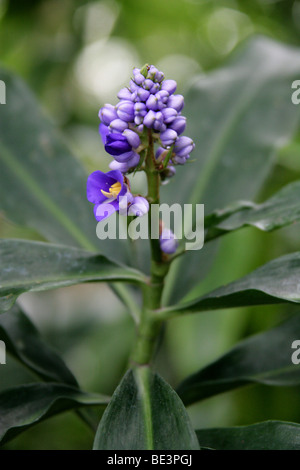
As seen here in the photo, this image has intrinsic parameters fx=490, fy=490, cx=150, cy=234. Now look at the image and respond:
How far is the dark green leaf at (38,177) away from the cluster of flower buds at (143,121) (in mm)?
446

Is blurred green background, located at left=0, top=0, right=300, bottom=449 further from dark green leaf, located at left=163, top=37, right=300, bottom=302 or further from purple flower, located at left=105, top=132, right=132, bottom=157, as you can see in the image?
purple flower, located at left=105, top=132, right=132, bottom=157

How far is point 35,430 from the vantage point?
1748 mm

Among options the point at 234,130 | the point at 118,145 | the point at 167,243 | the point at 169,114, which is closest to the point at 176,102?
Answer: the point at 169,114

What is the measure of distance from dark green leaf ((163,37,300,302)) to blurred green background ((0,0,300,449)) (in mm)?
295

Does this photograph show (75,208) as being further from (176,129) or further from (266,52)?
(266,52)

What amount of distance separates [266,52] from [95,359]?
133 cm

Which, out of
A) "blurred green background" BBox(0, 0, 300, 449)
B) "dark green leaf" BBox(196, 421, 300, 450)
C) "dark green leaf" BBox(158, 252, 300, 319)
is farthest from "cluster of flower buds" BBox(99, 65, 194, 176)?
"blurred green background" BBox(0, 0, 300, 449)

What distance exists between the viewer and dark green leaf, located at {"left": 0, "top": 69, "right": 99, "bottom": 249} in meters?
1.29

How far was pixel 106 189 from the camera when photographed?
35.6 inches

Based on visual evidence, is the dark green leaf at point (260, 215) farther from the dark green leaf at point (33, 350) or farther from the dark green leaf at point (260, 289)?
the dark green leaf at point (33, 350)

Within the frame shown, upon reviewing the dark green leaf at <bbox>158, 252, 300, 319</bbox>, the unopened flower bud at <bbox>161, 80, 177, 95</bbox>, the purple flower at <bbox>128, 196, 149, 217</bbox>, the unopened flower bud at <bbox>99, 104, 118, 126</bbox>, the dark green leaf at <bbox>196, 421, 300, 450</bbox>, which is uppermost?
the unopened flower bud at <bbox>161, 80, 177, 95</bbox>

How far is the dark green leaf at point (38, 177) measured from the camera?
1286 millimetres

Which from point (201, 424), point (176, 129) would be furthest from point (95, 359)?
point (176, 129)

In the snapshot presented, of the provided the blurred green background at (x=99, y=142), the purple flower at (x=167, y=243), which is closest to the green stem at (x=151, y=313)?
the purple flower at (x=167, y=243)
